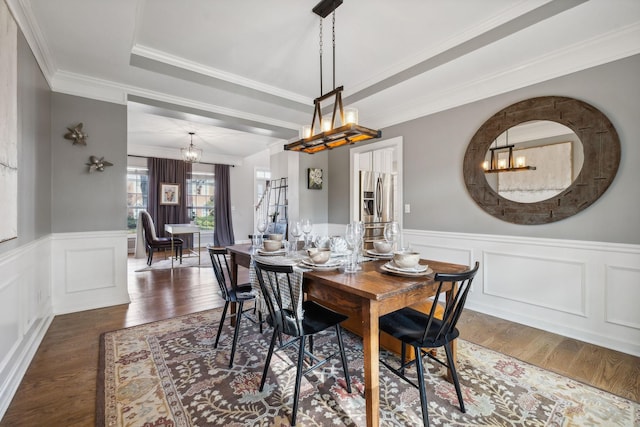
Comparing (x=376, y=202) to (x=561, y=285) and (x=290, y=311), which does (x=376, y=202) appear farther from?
(x=290, y=311)

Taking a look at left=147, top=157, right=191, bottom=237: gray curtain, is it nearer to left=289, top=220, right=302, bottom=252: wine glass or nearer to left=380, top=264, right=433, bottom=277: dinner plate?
left=289, top=220, right=302, bottom=252: wine glass

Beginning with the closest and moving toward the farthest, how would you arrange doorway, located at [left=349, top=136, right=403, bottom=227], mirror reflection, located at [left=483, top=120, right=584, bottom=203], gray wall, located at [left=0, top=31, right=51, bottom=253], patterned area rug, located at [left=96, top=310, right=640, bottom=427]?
patterned area rug, located at [left=96, top=310, right=640, bottom=427] < gray wall, located at [left=0, top=31, right=51, bottom=253] < mirror reflection, located at [left=483, top=120, right=584, bottom=203] < doorway, located at [left=349, top=136, right=403, bottom=227]

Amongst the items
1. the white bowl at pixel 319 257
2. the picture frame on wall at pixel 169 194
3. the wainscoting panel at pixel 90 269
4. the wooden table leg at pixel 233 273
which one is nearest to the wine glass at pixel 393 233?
the white bowl at pixel 319 257

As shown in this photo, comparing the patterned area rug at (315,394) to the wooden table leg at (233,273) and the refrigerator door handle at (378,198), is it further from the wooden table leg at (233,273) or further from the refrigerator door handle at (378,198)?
the refrigerator door handle at (378,198)

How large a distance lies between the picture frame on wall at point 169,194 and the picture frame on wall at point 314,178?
4292mm

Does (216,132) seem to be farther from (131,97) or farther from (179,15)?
(179,15)

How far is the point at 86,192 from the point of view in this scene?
3150 mm

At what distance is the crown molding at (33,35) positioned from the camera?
194 cm

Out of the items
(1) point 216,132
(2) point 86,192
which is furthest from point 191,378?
(1) point 216,132

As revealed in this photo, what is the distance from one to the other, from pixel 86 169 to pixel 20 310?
1.70 meters

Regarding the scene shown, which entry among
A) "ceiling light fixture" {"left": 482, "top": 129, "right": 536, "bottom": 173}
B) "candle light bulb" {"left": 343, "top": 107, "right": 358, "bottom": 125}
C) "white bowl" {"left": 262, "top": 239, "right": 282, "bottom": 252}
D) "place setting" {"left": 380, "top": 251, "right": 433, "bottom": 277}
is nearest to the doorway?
"ceiling light fixture" {"left": 482, "top": 129, "right": 536, "bottom": 173}

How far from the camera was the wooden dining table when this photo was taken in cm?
137

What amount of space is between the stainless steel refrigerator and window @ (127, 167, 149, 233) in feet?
18.1

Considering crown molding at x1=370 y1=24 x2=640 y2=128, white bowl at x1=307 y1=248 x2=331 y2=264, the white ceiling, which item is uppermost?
the white ceiling
